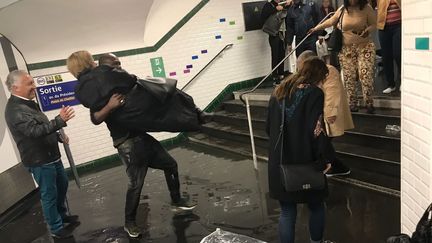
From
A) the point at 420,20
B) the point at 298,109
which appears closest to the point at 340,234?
the point at 298,109

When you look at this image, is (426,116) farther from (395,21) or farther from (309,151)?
(395,21)

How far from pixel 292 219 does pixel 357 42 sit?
2388mm

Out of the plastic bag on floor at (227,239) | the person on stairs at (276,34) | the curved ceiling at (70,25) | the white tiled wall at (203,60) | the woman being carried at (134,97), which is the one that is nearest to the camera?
the plastic bag on floor at (227,239)

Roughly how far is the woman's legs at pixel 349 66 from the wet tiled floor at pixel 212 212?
1.17m

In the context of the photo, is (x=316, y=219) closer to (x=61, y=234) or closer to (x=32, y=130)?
(x=32, y=130)

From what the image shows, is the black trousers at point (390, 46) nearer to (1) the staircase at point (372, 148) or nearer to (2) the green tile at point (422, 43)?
(1) the staircase at point (372, 148)

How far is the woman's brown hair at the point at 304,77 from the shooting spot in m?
2.28

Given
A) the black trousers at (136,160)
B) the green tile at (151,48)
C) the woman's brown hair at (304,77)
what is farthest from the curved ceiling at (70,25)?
the woman's brown hair at (304,77)

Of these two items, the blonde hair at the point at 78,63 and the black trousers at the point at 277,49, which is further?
the black trousers at the point at 277,49

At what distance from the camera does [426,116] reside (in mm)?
1815

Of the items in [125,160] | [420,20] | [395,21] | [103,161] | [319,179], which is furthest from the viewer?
[103,161]

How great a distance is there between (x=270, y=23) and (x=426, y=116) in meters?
5.40

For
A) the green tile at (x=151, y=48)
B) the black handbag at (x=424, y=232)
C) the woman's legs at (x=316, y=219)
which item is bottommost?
the woman's legs at (x=316, y=219)

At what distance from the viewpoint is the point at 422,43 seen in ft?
5.83
